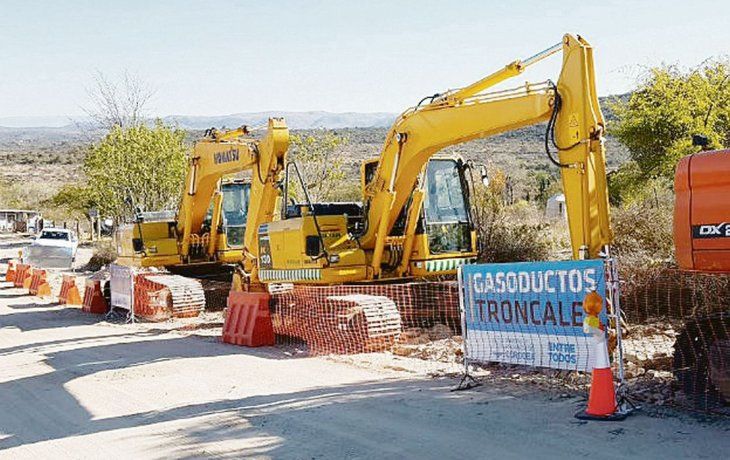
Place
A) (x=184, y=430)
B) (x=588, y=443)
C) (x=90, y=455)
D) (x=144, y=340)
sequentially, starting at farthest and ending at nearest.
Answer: (x=144, y=340), (x=184, y=430), (x=90, y=455), (x=588, y=443)

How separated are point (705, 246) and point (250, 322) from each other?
8136mm

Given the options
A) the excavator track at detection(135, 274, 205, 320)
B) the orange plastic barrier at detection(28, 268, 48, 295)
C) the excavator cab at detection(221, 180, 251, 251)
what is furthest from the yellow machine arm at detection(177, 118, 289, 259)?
the orange plastic barrier at detection(28, 268, 48, 295)

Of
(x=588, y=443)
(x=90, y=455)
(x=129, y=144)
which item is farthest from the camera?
(x=129, y=144)

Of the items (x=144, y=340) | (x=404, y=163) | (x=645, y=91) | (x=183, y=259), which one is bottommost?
(x=144, y=340)

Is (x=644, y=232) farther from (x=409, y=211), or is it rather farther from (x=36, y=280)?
(x=36, y=280)

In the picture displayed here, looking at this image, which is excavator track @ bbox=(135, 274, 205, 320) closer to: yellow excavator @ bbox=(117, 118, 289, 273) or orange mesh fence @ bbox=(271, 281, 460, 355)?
yellow excavator @ bbox=(117, 118, 289, 273)

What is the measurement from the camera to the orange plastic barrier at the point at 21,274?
1129 inches

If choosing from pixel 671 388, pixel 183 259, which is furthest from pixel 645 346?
pixel 183 259

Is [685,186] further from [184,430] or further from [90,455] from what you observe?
[90,455]

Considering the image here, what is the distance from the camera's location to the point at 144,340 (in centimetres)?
1530

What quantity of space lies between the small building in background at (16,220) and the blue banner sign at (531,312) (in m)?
66.7

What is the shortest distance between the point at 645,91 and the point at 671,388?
14.6 m

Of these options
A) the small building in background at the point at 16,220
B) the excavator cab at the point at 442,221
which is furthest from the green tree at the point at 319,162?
the small building in background at the point at 16,220

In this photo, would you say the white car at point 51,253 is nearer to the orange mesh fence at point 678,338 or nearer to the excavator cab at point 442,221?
the excavator cab at point 442,221
